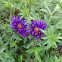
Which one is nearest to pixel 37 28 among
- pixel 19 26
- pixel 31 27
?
pixel 31 27

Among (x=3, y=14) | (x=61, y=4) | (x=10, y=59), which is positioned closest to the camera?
(x=61, y=4)

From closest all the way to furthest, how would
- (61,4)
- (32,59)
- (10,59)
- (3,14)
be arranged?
(61,4)
(10,59)
(32,59)
(3,14)

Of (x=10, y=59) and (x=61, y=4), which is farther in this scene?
(x=10, y=59)

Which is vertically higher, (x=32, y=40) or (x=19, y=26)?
(x=19, y=26)

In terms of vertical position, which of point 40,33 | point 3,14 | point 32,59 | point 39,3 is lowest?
point 32,59

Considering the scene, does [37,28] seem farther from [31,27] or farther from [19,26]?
[19,26]

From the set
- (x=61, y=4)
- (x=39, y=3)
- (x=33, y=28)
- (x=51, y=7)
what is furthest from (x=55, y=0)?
(x=33, y=28)

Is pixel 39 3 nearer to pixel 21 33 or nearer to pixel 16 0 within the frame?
pixel 16 0

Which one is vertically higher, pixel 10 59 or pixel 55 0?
pixel 55 0

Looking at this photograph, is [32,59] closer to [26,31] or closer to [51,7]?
[26,31]

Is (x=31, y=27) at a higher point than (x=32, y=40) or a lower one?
higher

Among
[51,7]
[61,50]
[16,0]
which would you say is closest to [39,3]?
[51,7]
